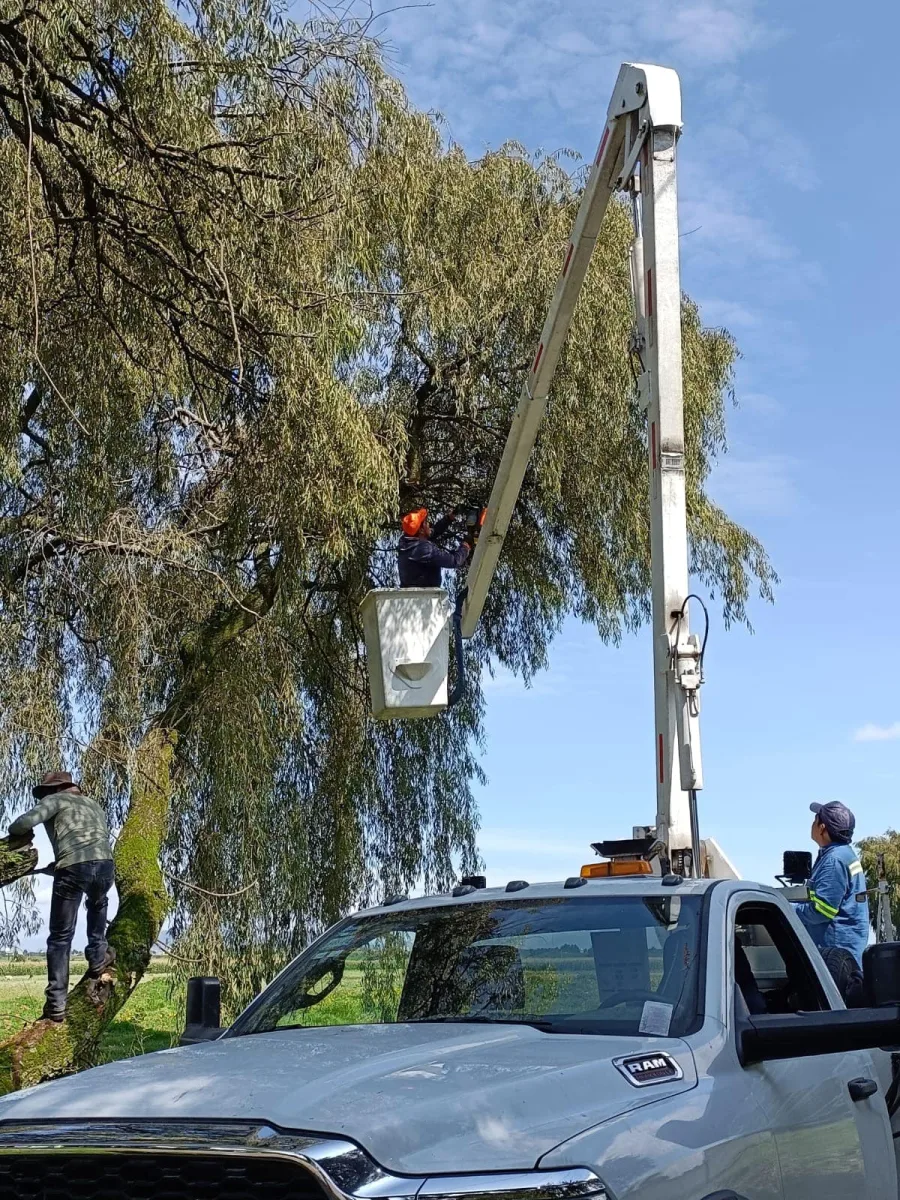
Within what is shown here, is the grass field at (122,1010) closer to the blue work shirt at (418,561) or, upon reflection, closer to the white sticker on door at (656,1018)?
the blue work shirt at (418,561)

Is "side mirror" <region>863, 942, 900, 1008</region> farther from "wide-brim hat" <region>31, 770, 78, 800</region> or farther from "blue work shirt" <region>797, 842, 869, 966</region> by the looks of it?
"wide-brim hat" <region>31, 770, 78, 800</region>

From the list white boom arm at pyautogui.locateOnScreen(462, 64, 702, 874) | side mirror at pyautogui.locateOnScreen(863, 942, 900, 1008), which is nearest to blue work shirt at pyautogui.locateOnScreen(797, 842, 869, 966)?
white boom arm at pyautogui.locateOnScreen(462, 64, 702, 874)

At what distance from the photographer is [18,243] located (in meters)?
8.64

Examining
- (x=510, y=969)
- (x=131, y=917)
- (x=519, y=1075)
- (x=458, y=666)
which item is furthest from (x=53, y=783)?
(x=519, y=1075)

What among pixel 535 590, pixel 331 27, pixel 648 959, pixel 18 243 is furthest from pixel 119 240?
pixel 535 590

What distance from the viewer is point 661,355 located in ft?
29.3

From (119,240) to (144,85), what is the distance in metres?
1.10

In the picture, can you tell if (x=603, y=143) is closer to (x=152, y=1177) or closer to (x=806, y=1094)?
(x=806, y=1094)

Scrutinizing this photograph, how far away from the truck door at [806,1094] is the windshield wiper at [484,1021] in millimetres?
573

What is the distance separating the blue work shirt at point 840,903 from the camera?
7.72 m

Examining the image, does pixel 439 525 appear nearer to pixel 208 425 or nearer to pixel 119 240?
pixel 208 425

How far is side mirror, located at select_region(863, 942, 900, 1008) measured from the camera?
4.17 meters

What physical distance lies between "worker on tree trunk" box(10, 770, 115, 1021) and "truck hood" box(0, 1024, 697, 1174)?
6770mm

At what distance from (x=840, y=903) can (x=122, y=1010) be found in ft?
24.5
